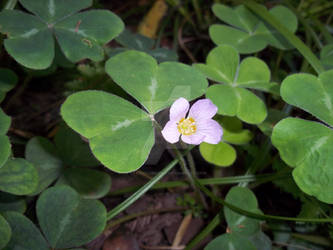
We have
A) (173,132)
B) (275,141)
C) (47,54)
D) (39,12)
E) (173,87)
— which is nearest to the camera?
(173,132)

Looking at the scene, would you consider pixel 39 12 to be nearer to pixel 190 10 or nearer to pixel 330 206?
pixel 190 10

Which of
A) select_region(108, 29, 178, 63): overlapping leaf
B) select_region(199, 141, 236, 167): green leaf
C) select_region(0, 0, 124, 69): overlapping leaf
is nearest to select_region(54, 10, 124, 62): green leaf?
select_region(0, 0, 124, 69): overlapping leaf

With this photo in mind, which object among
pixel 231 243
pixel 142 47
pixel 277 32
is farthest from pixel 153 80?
pixel 277 32

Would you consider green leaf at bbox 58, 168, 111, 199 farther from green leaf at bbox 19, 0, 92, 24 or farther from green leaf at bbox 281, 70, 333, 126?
green leaf at bbox 281, 70, 333, 126

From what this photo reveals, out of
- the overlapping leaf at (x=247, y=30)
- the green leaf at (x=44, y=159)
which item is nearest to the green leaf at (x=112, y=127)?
the green leaf at (x=44, y=159)

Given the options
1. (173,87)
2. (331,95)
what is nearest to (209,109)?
(173,87)

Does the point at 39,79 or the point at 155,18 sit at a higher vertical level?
the point at 155,18

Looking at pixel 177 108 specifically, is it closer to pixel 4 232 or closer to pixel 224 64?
pixel 224 64
